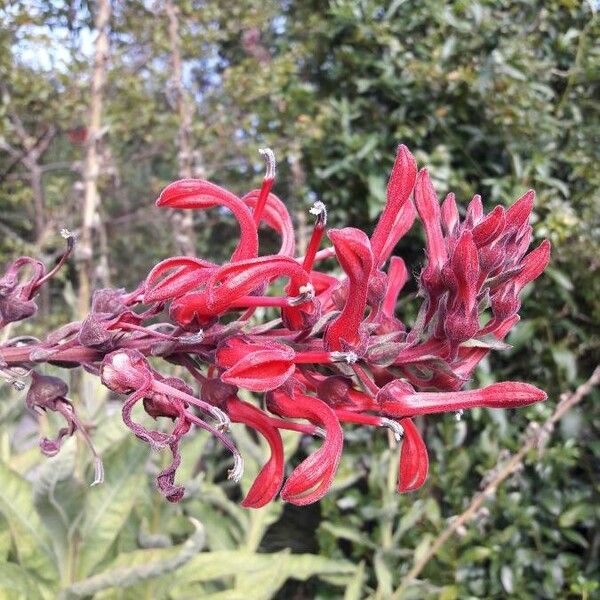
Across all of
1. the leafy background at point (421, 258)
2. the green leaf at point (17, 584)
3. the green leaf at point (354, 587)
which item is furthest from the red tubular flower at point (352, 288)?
the green leaf at point (354, 587)

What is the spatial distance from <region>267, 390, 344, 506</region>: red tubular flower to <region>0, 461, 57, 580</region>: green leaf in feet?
Result: 2.92

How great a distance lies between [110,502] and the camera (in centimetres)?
149

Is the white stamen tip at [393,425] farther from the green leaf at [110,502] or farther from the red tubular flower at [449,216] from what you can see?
the green leaf at [110,502]

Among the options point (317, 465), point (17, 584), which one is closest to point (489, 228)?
point (317, 465)

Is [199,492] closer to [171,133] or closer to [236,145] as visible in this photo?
[236,145]

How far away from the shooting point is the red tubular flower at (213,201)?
2.53 feet

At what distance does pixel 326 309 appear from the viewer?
804 millimetres

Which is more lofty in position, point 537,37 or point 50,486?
point 537,37

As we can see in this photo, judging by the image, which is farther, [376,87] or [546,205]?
[376,87]

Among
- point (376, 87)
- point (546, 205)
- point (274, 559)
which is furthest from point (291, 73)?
point (274, 559)

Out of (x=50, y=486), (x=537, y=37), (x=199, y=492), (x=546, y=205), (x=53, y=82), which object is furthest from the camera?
(x=53, y=82)

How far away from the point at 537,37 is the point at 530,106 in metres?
0.33

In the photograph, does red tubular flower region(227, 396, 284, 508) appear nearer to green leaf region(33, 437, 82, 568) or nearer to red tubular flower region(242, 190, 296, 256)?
red tubular flower region(242, 190, 296, 256)

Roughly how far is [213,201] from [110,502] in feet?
3.08
